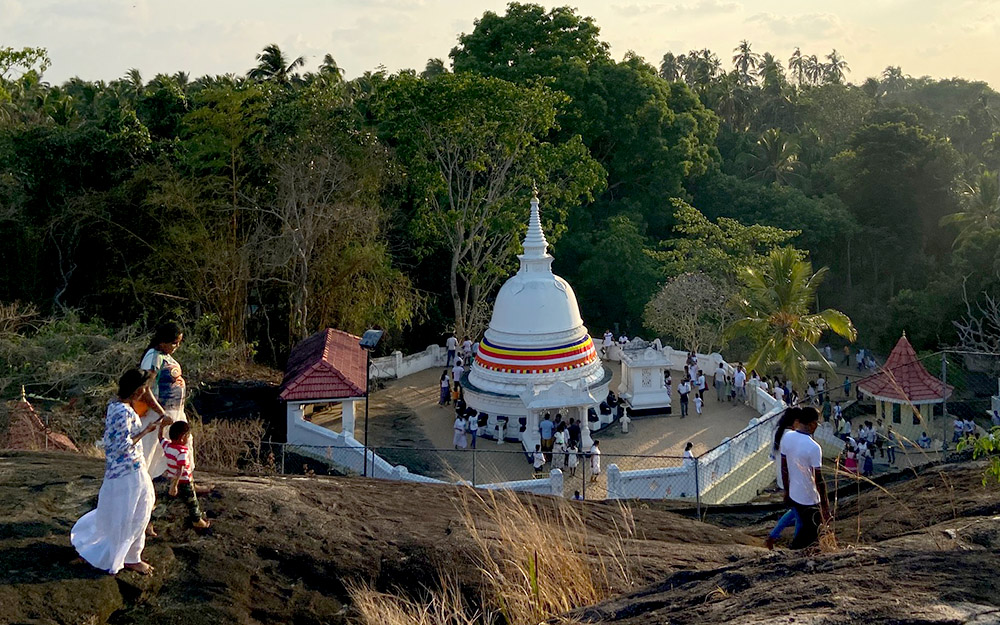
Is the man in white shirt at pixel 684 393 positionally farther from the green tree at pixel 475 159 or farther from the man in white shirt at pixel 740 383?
the green tree at pixel 475 159

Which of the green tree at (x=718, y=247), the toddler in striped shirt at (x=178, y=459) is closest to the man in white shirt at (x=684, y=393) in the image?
the green tree at (x=718, y=247)

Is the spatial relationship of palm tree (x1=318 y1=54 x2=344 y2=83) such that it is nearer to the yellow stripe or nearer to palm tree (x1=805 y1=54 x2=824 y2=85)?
the yellow stripe

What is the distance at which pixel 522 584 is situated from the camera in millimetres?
7078

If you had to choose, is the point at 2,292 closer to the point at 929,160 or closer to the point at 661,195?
the point at 661,195

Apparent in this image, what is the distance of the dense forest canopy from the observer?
27.2m

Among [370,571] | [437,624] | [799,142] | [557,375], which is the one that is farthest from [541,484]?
[799,142]

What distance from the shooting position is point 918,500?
32.7ft

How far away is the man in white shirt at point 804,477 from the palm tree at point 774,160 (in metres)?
42.2

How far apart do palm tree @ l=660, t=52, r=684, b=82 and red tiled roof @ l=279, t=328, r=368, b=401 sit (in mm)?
49211

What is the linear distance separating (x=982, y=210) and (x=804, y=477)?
36906mm

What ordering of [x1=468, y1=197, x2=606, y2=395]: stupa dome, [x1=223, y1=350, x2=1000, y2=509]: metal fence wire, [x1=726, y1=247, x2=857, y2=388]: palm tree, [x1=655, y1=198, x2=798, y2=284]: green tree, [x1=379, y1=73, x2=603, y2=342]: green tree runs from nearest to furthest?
[x1=223, y1=350, x2=1000, y2=509]: metal fence wire → [x1=468, y1=197, x2=606, y2=395]: stupa dome → [x1=726, y1=247, x2=857, y2=388]: palm tree → [x1=379, y1=73, x2=603, y2=342]: green tree → [x1=655, y1=198, x2=798, y2=284]: green tree

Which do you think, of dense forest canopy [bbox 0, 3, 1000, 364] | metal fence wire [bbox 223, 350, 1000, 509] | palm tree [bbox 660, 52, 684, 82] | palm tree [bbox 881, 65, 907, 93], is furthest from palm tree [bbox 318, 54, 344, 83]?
palm tree [bbox 881, 65, 907, 93]

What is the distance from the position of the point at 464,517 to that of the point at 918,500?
4.96 meters

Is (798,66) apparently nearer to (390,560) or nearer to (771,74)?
(771,74)
